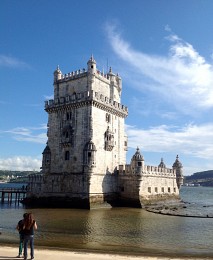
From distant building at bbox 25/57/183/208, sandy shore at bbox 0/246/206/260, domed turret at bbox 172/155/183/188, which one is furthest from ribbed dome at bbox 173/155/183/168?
sandy shore at bbox 0/246/206/260

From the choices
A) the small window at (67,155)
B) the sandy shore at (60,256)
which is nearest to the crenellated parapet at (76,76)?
the small window at (67,155)

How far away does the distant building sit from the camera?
1834 inches

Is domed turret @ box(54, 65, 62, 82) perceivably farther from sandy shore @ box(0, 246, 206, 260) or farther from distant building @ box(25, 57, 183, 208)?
sandy shore @ box(0, 246, 206, 260)

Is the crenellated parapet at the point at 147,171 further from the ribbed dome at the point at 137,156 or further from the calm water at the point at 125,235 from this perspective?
the calm water at the point at 125,235

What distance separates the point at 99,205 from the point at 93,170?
524 cm

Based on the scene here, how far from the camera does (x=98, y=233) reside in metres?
25.3

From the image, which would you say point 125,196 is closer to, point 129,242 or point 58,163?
point 58,163

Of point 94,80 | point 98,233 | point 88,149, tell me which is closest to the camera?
point 98,233

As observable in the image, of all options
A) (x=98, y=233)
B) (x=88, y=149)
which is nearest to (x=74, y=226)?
(x=98, y=233)

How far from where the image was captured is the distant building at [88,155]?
4659 centimetres

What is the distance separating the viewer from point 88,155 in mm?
45500

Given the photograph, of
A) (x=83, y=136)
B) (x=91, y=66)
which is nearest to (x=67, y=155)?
(x=83, y=136)

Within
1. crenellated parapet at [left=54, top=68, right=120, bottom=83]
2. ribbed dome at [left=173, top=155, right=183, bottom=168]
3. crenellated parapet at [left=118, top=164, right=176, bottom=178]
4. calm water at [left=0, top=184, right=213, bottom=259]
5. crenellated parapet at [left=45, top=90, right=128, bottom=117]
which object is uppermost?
crenellated parapet at [left=54, top=68, right=120, bottom=83]

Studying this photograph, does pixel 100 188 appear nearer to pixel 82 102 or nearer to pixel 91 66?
pixel 82 102
